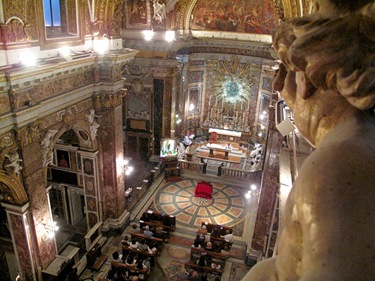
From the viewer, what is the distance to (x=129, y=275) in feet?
37.6

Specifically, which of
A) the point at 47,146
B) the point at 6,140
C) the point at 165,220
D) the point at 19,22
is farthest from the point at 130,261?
the point at 19,22

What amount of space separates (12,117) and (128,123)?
1201cm

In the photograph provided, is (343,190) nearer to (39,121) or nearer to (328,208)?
(328,208)

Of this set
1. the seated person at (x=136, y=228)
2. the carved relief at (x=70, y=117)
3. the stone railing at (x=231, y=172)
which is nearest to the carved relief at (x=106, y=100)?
the carved relief at (x=70, y=117)

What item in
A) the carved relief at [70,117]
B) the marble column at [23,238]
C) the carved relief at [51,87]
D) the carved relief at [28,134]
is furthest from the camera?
the carved relief at [70,117]

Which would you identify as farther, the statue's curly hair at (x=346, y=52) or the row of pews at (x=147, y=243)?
the row of pews at (x=147, y=243)

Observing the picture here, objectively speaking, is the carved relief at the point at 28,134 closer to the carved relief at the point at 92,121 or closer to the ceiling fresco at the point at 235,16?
the carved relief at the point at 92,121

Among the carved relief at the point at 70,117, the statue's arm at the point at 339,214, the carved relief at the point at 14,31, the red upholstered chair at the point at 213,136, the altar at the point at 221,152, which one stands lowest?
the altar at the point at 221,152

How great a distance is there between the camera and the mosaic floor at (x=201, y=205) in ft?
50.3

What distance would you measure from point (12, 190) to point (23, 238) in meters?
1.56

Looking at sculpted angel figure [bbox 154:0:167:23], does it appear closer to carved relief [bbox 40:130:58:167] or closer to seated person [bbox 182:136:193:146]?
seated person [bbox 182:136:193:146]

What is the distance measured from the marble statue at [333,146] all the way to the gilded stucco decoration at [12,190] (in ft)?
27.4

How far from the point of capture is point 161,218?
14.5m

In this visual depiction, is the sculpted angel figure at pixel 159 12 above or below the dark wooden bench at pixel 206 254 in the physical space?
above
